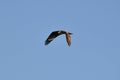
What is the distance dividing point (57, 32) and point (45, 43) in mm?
3006

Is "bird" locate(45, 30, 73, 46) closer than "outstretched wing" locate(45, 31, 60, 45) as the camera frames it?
Yes

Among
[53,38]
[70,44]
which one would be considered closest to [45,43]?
[53,38]

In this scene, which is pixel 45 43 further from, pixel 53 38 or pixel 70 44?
pixel 70 44

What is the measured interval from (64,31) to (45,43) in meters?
3.16

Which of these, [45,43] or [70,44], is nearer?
[70,44]

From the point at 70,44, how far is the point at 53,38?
9.75 ft

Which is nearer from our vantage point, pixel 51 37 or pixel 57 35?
pixel 57 35

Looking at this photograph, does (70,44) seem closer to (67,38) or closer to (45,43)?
(67,38)

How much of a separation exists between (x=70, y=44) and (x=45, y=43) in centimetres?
456

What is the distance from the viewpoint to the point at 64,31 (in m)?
40.2

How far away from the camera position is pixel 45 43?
41.4 m

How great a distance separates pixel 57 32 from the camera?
39.3 m

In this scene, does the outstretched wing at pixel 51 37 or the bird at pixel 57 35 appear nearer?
the bird at pixel 57 35

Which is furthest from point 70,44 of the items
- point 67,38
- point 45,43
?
point 45,43
